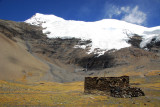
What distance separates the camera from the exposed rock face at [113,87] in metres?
12.6

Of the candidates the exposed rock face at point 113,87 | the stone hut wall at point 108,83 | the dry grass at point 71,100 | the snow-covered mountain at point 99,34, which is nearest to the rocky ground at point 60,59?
Result: the snow-covered mountain at point 99,34

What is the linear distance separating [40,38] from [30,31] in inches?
364

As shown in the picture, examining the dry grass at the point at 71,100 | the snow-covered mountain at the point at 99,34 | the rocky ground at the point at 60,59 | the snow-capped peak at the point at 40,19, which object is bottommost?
the dry grass at the point at 71,100

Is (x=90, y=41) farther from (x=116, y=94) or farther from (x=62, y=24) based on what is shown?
(x=116, y=94)

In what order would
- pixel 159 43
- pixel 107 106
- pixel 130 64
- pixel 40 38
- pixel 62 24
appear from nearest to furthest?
pixel 107 106, pixel 130 64, pixel 159 43, pixel 40 38, pixel 62 24

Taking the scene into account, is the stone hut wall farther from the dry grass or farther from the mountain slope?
the mountain slope

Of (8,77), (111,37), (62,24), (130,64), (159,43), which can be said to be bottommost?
(8,77)

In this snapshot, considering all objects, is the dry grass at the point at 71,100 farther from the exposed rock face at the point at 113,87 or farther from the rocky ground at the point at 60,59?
the rocky ground at the point at 60,59

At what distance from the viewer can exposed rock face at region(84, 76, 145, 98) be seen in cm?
1262

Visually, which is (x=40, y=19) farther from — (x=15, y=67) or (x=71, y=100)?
(x=71, y=100)

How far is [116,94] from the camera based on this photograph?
12.8 metres

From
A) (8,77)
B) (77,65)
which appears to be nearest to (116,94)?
(8,77)

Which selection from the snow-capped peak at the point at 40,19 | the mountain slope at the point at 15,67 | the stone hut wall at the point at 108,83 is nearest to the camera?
the stone hut wall at the point at 108,83

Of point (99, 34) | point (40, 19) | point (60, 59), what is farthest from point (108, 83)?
point (40, 19)
